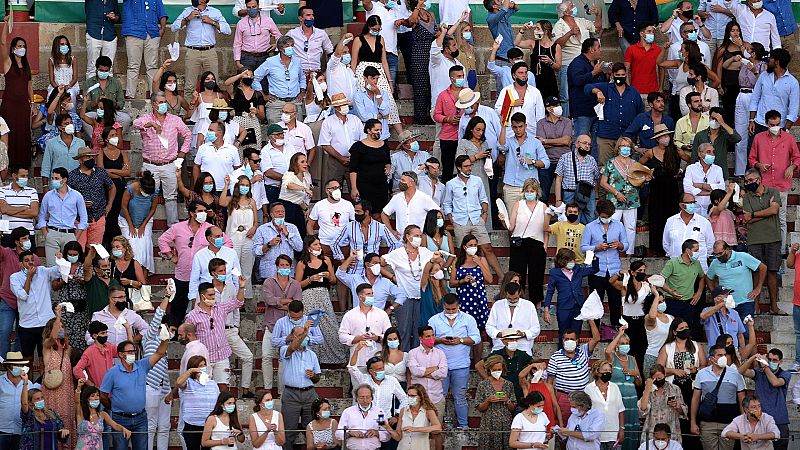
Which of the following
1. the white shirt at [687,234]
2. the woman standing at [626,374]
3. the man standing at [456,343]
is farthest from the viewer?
the white shirt at [687,234]

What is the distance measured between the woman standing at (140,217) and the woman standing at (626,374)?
18.9 ft

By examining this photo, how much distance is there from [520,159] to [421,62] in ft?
8.50

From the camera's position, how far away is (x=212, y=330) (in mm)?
21391

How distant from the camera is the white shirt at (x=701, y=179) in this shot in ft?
78.8

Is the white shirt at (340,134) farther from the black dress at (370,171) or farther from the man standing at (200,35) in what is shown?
the man standing at (200,35)

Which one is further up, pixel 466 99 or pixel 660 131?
pixel 466 99

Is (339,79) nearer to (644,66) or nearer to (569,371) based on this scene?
(644,66)

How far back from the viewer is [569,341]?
2131 cm

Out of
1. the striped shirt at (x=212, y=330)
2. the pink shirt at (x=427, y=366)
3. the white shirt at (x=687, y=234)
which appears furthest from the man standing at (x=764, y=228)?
the striped shirt at (x=212, y=330)

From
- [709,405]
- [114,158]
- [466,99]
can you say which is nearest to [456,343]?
[709,405]

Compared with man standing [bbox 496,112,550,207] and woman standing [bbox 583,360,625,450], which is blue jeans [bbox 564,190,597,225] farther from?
woman standing [bbox 583,360,625,450]

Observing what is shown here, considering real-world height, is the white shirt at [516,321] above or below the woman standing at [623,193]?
below

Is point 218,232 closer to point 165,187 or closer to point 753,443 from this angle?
point 165,187

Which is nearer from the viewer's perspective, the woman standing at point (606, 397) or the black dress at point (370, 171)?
the woman standing at point (606, 397)
